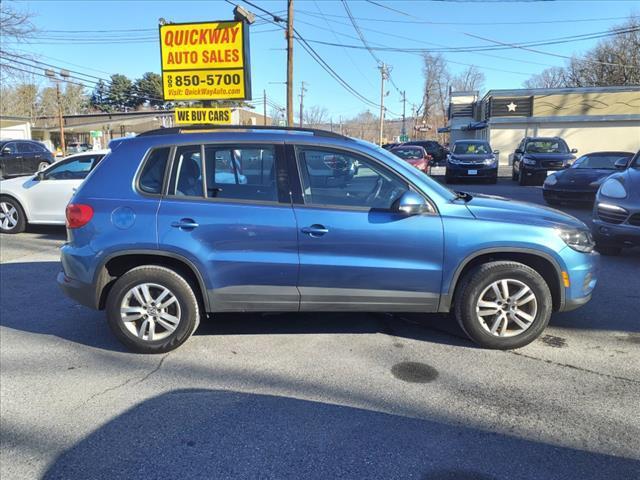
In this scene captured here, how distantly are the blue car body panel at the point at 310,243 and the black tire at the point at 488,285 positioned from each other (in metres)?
0.13

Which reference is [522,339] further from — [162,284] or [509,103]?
[509,103]

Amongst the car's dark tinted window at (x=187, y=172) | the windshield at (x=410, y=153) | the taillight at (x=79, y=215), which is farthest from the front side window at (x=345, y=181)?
the windshield at (x=410, y=153)

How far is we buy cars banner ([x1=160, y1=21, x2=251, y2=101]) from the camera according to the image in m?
12.1

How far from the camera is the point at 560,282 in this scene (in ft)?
13.0

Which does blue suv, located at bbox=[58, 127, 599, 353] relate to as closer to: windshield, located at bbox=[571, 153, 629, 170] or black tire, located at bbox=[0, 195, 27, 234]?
black tire, located at bbox=[0, 195, 27, 234]

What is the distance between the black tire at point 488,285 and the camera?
3.89 meters

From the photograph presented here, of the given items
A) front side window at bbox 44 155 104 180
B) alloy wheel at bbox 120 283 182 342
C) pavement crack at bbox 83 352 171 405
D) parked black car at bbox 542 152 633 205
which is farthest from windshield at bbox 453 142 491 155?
pavement crack at bbox 83 352 171 405

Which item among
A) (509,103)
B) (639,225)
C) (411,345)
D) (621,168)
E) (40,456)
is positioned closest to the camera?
(40,456)

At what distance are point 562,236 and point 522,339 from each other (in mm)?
896

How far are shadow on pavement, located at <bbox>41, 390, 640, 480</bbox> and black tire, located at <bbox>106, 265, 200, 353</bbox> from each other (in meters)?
0.88

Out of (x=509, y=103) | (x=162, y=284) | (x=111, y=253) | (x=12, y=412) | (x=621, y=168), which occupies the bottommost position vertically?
(x=12, y=412)

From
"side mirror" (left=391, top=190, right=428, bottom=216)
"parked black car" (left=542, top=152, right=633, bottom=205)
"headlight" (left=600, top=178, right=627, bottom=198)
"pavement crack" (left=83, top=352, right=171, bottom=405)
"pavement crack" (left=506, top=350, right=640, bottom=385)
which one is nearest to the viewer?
"pavement crack" (left=83, top=352, right=171, bottom=405)

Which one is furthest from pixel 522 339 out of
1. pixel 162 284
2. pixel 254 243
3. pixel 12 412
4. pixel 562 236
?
pixel 12 412

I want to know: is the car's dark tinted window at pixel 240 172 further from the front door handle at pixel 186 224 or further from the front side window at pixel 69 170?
the front side window at pixel 69 170
